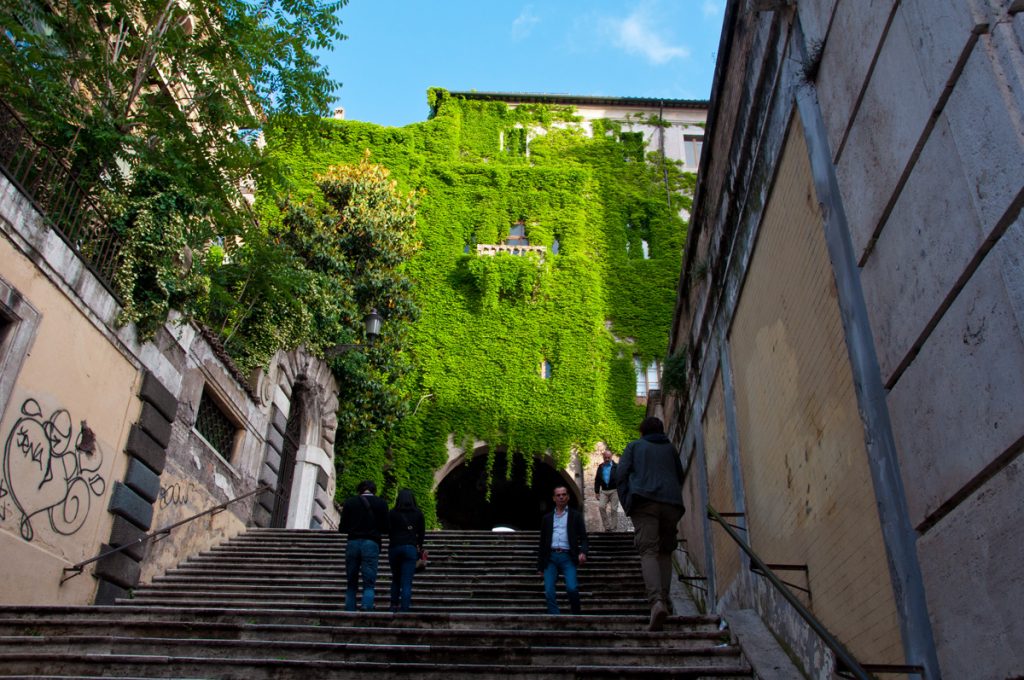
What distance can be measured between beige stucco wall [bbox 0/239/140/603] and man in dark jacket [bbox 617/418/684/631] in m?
5.63

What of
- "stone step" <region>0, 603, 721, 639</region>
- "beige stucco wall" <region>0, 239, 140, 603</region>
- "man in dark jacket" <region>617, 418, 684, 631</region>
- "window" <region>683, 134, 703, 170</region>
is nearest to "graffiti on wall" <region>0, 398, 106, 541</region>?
"beige stucco wall" <region>0, 239, 140, 603</region>

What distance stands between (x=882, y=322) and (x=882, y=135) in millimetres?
936

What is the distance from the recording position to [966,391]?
3.65m

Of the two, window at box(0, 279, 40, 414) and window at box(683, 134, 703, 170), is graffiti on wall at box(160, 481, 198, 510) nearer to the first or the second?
window at box(0, 279, 40, 414)

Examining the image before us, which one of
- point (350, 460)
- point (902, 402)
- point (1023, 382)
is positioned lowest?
point (1023, 382)

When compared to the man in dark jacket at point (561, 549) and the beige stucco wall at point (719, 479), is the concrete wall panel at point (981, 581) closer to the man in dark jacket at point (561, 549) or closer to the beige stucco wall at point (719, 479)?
the beige stucco wall at point (719, 479)

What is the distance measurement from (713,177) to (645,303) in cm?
1884

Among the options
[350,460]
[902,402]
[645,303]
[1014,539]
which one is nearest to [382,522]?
[902,402]

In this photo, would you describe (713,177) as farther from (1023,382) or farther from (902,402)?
(1023,382)

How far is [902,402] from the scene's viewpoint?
4320 millimetres

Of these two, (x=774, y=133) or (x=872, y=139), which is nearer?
(x=872, y=139)

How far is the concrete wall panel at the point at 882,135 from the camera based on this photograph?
4.14 meters

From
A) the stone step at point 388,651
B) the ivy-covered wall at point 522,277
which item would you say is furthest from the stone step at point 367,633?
the ivy-covered wall at point 522,277

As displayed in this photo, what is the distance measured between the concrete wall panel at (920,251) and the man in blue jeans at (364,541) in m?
5.45
